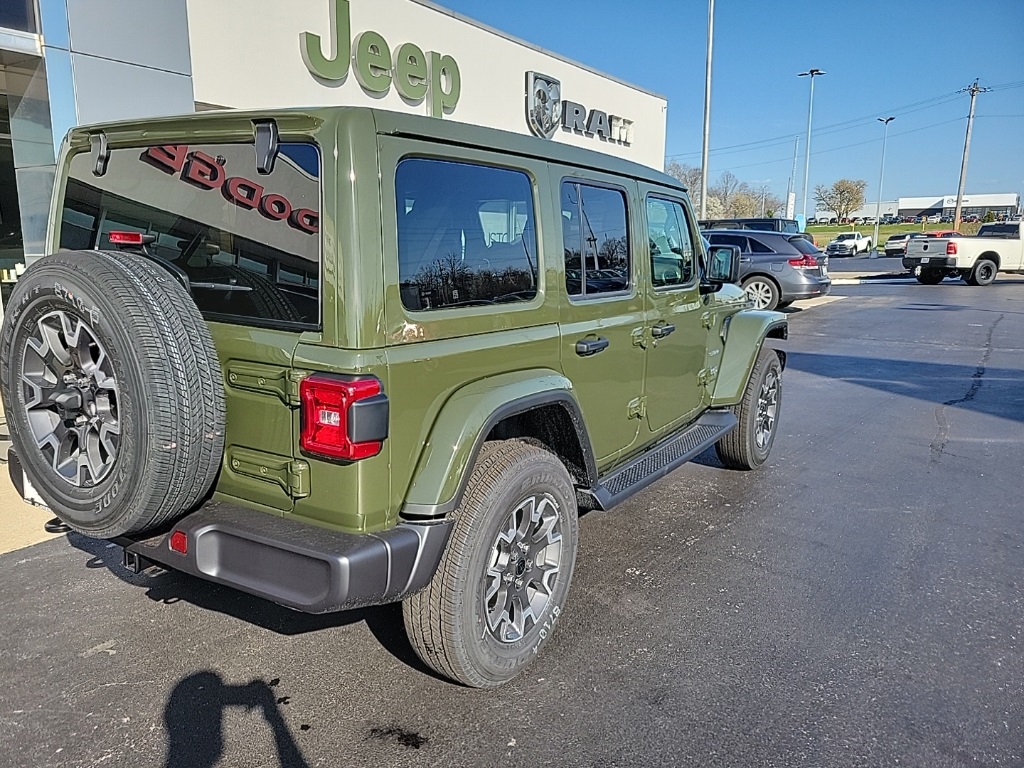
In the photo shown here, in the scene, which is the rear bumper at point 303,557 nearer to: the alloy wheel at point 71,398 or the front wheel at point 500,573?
Result: the front wheel at point 500,573

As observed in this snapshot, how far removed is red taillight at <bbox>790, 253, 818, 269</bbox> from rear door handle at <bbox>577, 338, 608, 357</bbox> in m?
12.6

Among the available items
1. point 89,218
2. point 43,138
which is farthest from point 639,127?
point 89,218

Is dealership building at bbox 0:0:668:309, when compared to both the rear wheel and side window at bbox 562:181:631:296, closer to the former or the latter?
the rear wheel

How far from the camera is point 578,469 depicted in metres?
3.34

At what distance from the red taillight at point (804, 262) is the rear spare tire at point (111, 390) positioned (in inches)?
554

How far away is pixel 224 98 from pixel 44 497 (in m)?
8.31

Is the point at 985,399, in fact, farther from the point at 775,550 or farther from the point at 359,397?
the point at 359,397

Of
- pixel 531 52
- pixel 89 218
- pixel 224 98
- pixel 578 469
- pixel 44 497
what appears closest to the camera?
pixel 44 497

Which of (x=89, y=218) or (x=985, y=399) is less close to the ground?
(x=89, y=218)

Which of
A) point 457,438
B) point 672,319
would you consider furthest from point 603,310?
point 457,438

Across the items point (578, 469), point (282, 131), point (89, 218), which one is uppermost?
point (282, 131)

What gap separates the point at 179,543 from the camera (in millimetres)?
2484

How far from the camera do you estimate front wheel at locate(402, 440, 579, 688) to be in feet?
8.54

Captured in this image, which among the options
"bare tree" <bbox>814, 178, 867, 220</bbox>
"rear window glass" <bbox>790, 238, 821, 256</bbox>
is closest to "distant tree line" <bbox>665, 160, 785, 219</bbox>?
"bare tree" <bbox>814, 178, 867, 220</bbox>
